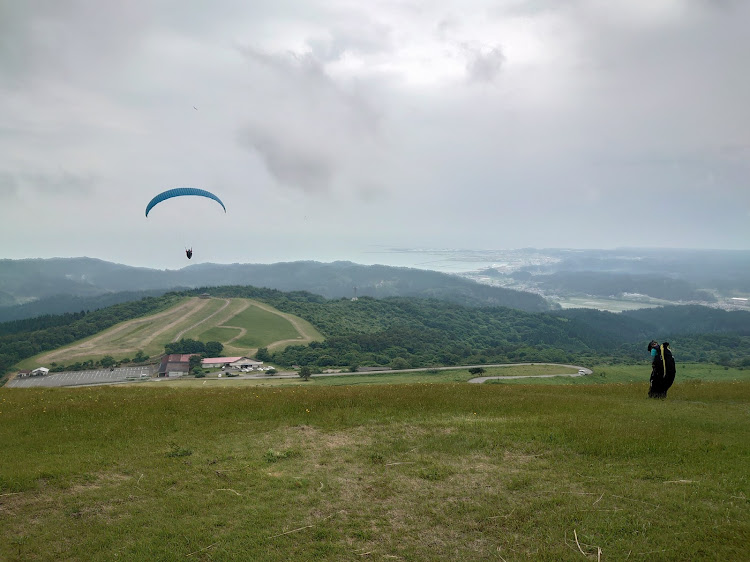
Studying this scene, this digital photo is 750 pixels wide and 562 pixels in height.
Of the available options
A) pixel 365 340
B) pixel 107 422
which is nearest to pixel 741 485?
pixel 107 422

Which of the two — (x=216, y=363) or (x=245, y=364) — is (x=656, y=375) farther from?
→ (x=216, y=363)

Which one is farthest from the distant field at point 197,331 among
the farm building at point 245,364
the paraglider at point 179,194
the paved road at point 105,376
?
the paraglider at point 179,194

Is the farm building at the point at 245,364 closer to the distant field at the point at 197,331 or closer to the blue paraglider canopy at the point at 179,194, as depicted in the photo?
the distant field at the point at 197,331

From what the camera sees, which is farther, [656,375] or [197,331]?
[197,331]

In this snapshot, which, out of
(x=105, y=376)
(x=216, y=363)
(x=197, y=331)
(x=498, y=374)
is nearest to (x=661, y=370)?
(x=498, y=374)

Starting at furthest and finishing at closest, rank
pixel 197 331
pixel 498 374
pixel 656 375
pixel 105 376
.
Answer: pixel 197 331, pixel 105 376, pixel 498 374, pixel 656 375

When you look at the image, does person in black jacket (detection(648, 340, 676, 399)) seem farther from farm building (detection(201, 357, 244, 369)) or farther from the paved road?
farm building (detection(201, 357, 244, 369))

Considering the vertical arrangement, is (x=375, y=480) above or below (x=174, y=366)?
above
